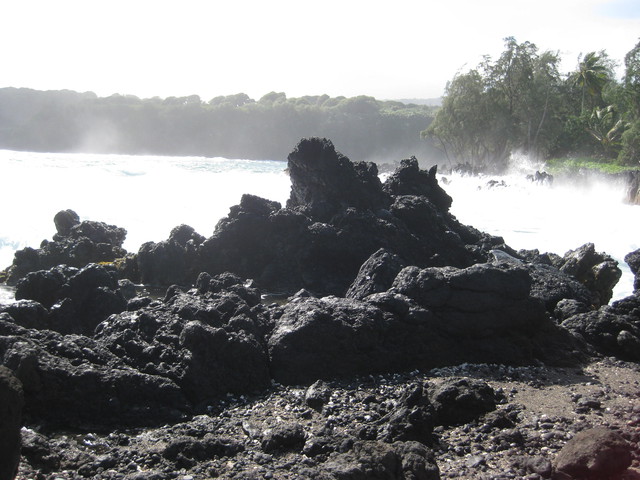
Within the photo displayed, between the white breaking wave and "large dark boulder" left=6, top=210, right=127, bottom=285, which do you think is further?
the white breaking wave

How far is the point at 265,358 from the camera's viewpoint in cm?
711

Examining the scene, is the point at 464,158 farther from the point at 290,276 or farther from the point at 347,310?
the point at 347,310

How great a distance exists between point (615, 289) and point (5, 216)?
1734 cm

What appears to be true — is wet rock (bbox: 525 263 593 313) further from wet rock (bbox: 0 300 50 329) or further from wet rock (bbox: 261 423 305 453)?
wet rock (bbox: 0 300 50 329)

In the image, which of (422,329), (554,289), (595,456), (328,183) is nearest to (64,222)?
(328,183)

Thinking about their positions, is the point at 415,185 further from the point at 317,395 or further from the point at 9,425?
the point at 9,425

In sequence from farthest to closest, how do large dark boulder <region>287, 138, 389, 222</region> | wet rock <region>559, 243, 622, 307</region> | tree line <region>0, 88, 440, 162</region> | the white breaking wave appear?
1. tree line <region>0, 88, 440, 162</region>
2. the white breaking wave
3. large dark boulder <region>287, 138, 389, 222</region>
4. wet rock <region>559, 243, 622, 307</region>

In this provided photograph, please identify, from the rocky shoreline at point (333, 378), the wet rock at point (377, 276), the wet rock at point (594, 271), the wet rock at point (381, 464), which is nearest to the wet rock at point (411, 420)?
the rocky shoreline at point (333, 378)

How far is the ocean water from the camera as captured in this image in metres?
19.9

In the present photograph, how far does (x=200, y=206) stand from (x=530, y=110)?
32702 mm

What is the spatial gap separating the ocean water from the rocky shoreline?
17.6ft

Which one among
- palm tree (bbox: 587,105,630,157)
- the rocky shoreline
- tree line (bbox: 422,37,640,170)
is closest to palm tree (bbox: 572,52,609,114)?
tree line (bbox: 422,37,640,170)

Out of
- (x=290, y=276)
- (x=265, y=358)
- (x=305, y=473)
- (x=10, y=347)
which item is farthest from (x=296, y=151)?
(x=305, y=473)

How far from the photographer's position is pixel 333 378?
691 cm
